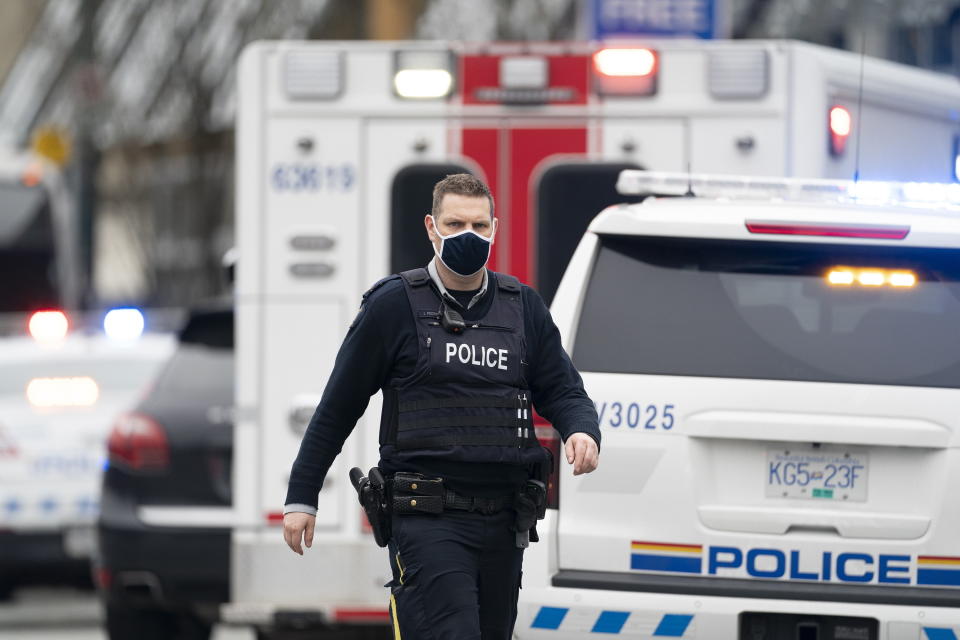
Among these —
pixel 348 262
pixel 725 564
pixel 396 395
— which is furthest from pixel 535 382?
pixel 348 262

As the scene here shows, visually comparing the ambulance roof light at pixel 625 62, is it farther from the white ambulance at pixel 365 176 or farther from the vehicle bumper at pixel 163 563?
the vehicle bumper at pixel 163 563

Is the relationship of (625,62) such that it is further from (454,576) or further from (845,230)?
(454,576)

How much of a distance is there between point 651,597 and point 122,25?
18.7 metres

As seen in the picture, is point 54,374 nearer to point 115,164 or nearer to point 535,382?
point 535,382

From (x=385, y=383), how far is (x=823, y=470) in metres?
1.22

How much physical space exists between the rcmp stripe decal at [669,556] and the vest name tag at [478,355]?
2.28 ft

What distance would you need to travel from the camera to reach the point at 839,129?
7359 mm

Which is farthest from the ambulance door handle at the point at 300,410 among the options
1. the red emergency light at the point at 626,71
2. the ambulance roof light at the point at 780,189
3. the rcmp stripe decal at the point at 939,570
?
the rcmp stripe decal at the point at 939,570

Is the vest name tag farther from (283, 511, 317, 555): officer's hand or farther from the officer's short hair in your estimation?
(283, 511, 317, 555): officer's hand

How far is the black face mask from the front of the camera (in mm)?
4910

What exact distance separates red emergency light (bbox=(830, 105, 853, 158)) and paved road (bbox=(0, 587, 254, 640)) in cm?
443

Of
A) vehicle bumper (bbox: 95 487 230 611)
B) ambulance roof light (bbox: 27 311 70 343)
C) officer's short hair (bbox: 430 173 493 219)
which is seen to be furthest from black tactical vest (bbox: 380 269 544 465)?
ambulance roof light (bbox: 27 311 70 343)

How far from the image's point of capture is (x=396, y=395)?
5000 mm

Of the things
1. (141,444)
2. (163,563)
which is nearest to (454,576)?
(163,563)
